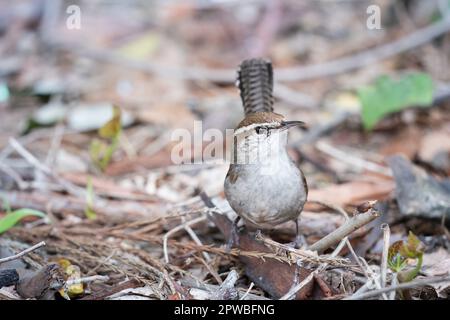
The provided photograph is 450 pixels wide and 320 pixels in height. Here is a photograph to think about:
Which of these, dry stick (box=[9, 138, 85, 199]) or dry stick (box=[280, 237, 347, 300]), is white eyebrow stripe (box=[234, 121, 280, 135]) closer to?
dry stick (box=[280, 237, 347, 300])

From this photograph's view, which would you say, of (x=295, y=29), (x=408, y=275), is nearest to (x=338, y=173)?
(x=408, y=275)

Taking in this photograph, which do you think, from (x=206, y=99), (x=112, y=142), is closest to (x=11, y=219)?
(x=112, y=142)

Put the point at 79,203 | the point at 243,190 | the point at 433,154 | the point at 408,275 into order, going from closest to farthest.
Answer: the point at 408,275
the point at 243,190
the point at 79,203
the point at 433,154

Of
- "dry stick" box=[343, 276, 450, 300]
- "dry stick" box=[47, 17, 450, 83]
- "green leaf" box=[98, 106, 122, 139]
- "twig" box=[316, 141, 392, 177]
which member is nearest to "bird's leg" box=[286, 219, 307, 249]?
"dry stick" box=[343, 276, 450, 300]

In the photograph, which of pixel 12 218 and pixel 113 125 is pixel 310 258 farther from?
pixel 113 125

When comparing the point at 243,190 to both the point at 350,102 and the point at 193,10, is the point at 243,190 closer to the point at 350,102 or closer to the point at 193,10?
the point at 350,102

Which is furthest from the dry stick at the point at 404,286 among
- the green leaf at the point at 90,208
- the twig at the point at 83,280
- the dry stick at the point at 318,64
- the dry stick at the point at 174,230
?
the dry stick at the point at 318,64
